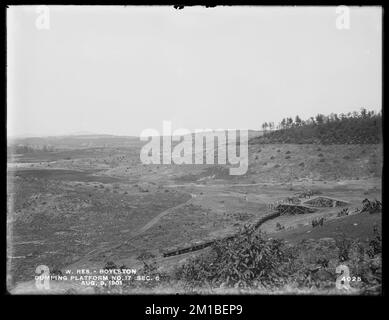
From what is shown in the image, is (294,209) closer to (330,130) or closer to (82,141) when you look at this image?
(330,130)

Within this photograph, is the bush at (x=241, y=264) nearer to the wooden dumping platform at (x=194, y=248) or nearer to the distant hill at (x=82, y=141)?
the wooden dumping platform at (x=194, y=248)

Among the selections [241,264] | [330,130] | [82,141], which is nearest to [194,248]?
[241,264]

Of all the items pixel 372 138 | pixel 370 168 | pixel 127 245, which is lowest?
pixel 127 245

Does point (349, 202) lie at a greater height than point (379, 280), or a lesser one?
greater
